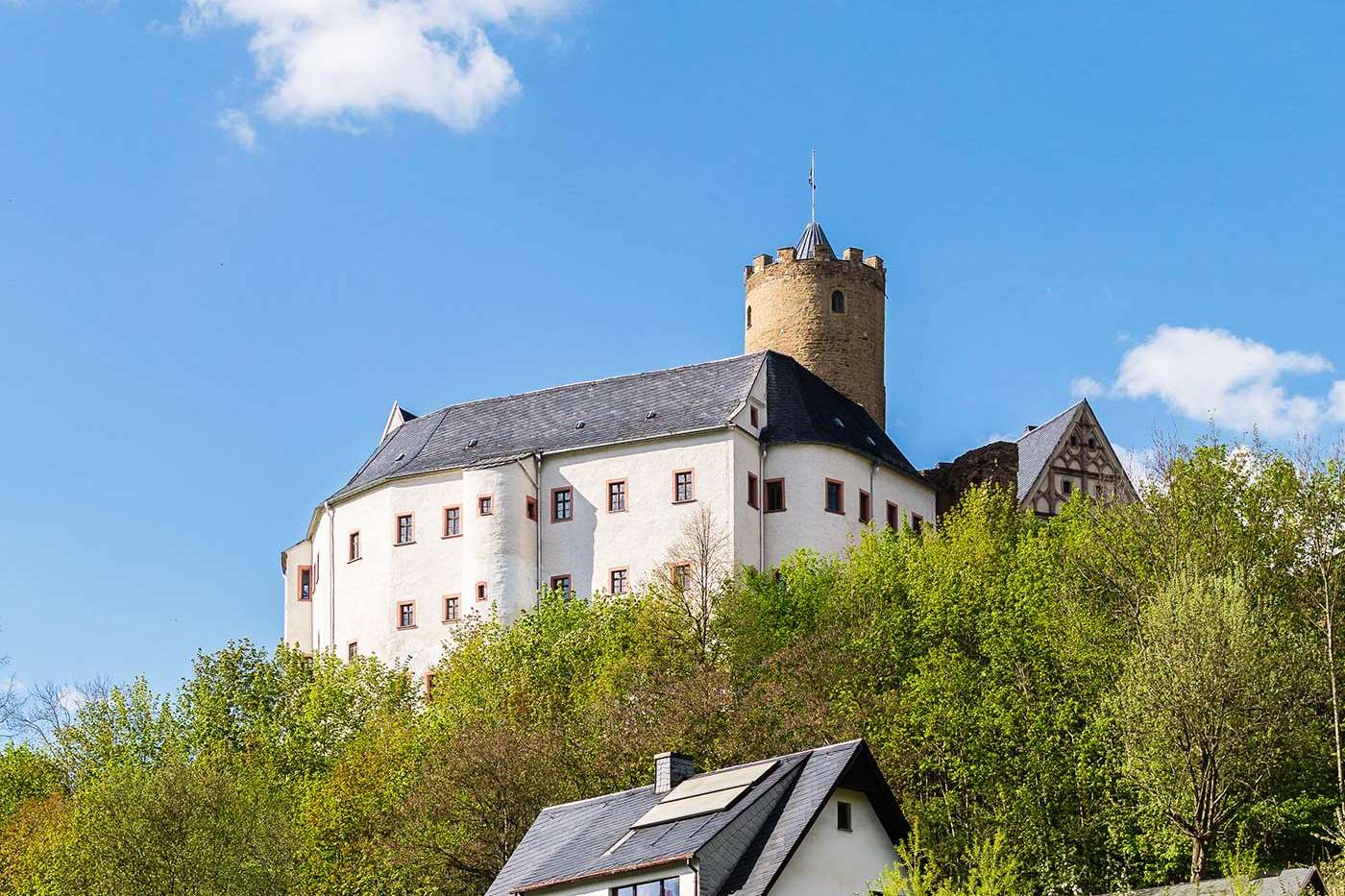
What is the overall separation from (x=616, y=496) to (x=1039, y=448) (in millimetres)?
19010

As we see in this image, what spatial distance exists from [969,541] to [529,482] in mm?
19777

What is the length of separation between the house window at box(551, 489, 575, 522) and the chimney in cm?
3436

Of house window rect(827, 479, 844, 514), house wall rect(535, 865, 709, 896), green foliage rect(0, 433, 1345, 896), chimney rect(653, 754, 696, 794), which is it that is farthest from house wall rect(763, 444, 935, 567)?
house wall rect(535, 865, 709, 896)

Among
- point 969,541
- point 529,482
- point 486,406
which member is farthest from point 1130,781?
point 486,406

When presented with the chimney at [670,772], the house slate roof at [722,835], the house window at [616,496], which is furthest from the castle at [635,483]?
the house slate roof at [722,835]

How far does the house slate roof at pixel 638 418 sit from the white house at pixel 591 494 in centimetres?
8

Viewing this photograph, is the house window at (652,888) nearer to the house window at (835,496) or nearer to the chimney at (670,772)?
the chimney at (670,772)

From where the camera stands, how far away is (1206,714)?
43.1 meters

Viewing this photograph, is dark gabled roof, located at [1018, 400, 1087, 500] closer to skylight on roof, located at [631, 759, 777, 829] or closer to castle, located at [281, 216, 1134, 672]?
castle, located at [281, 216, 1134, 672]

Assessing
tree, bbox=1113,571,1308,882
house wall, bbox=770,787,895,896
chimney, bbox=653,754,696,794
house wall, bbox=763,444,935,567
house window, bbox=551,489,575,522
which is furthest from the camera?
house window, bbox=551,489,575,522

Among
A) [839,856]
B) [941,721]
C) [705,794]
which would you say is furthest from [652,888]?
[941,721]

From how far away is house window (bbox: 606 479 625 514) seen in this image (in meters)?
73.6

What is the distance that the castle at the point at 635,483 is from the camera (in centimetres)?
7256

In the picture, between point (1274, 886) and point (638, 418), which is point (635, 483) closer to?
point (638, 418)
